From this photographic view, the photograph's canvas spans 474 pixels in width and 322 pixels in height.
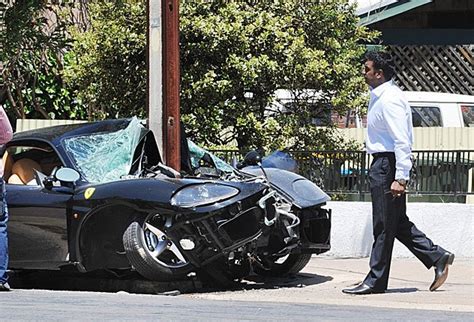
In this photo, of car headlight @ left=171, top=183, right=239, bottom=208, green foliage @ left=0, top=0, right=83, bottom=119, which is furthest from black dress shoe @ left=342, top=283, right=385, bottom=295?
green foliage @ left=0, top=0, right=83, bottom=119

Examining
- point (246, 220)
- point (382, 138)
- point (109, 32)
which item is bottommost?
point (246, 220)

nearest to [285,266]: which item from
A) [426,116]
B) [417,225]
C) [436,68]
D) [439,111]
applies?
[417,225]

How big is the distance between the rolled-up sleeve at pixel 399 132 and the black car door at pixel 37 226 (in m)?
2.71

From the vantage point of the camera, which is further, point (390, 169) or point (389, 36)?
point (389, 36)

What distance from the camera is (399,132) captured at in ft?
25.1

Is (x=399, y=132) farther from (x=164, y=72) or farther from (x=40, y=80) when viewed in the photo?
(x=40, y=80)

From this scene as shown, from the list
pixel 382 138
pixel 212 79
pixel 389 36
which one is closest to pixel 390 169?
pixel 382 138

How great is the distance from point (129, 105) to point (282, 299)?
5381mm

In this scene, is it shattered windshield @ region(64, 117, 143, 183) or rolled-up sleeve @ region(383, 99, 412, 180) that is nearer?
rolled-up sleeve @ region(383, 99, 412, 180)

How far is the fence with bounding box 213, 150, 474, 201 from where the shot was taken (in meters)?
10.9

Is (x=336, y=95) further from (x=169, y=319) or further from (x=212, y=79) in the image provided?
(x=169, y=319)

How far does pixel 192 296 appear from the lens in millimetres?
7969

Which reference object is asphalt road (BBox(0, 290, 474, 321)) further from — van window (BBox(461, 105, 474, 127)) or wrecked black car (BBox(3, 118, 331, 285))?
van window (BBox(461, 105, 474, 127))

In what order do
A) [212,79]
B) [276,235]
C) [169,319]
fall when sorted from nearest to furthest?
[169,319] → [276,235] → [212,79]
